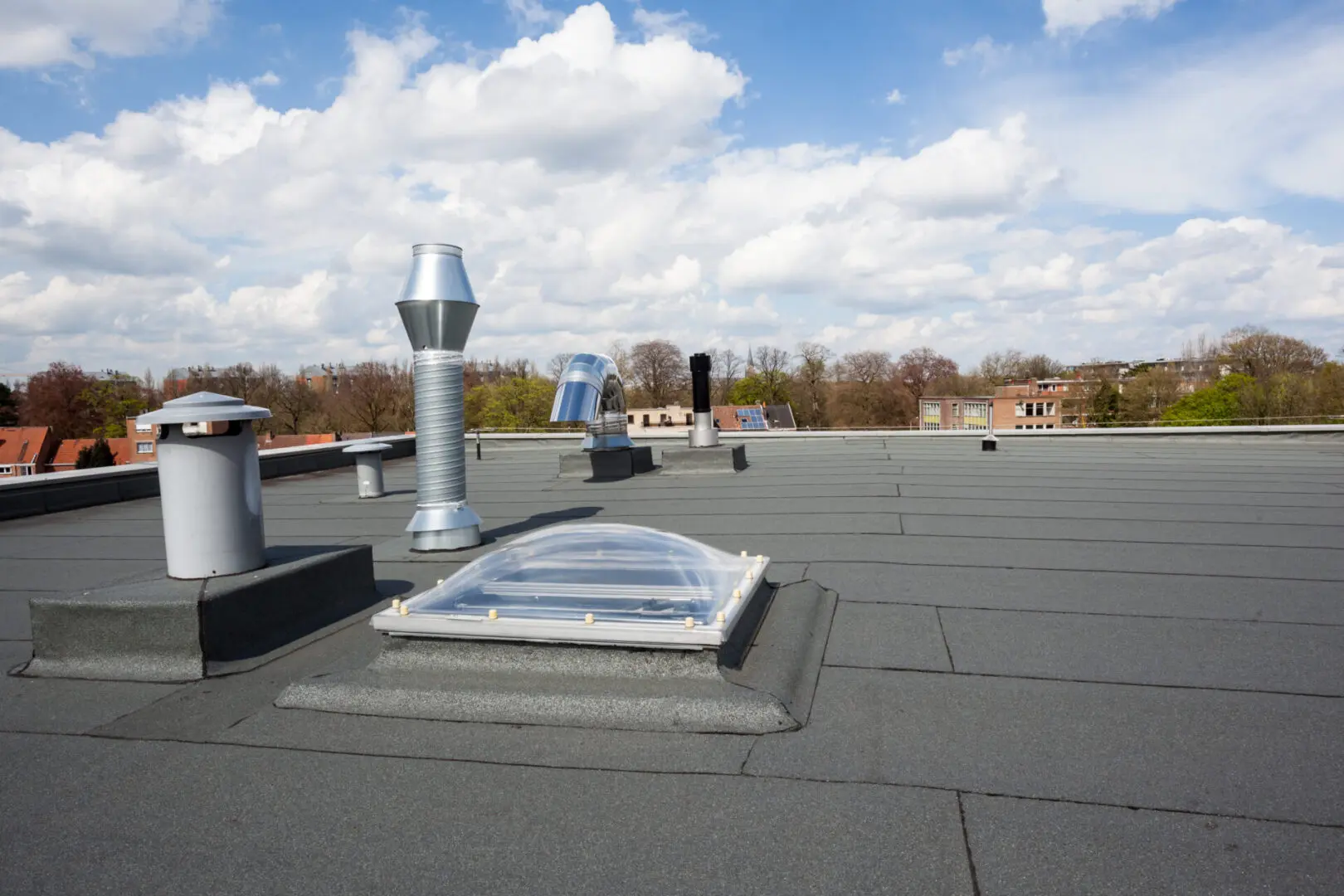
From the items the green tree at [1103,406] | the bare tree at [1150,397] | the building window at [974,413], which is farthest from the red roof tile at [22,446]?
the bare tree at [1150,397]

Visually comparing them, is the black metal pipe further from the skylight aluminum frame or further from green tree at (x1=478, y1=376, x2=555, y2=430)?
green tree at (x1=478, y1=376, x2=555, y2=430)

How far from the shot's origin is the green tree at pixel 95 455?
42.5 m

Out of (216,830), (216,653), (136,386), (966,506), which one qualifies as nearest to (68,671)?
(216,653)

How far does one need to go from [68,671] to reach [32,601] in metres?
0.45

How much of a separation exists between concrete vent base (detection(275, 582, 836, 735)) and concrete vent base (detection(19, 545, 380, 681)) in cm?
74

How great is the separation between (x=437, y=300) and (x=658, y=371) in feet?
260

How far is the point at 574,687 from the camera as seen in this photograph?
165 inches

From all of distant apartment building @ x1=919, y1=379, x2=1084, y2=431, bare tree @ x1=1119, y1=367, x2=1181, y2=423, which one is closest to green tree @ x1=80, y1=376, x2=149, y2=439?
distant apartment building @ x1=919, y1=379, x2=1084, y2=431

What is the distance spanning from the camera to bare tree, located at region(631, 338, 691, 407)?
3359 inches

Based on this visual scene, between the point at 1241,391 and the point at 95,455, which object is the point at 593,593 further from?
the point at 1241,391

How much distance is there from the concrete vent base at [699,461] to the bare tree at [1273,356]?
2430 inches

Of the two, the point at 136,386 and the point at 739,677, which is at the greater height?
the point at 136,386

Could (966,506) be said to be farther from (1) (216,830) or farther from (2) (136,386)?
→ (2) (136,386)

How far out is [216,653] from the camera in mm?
4777
